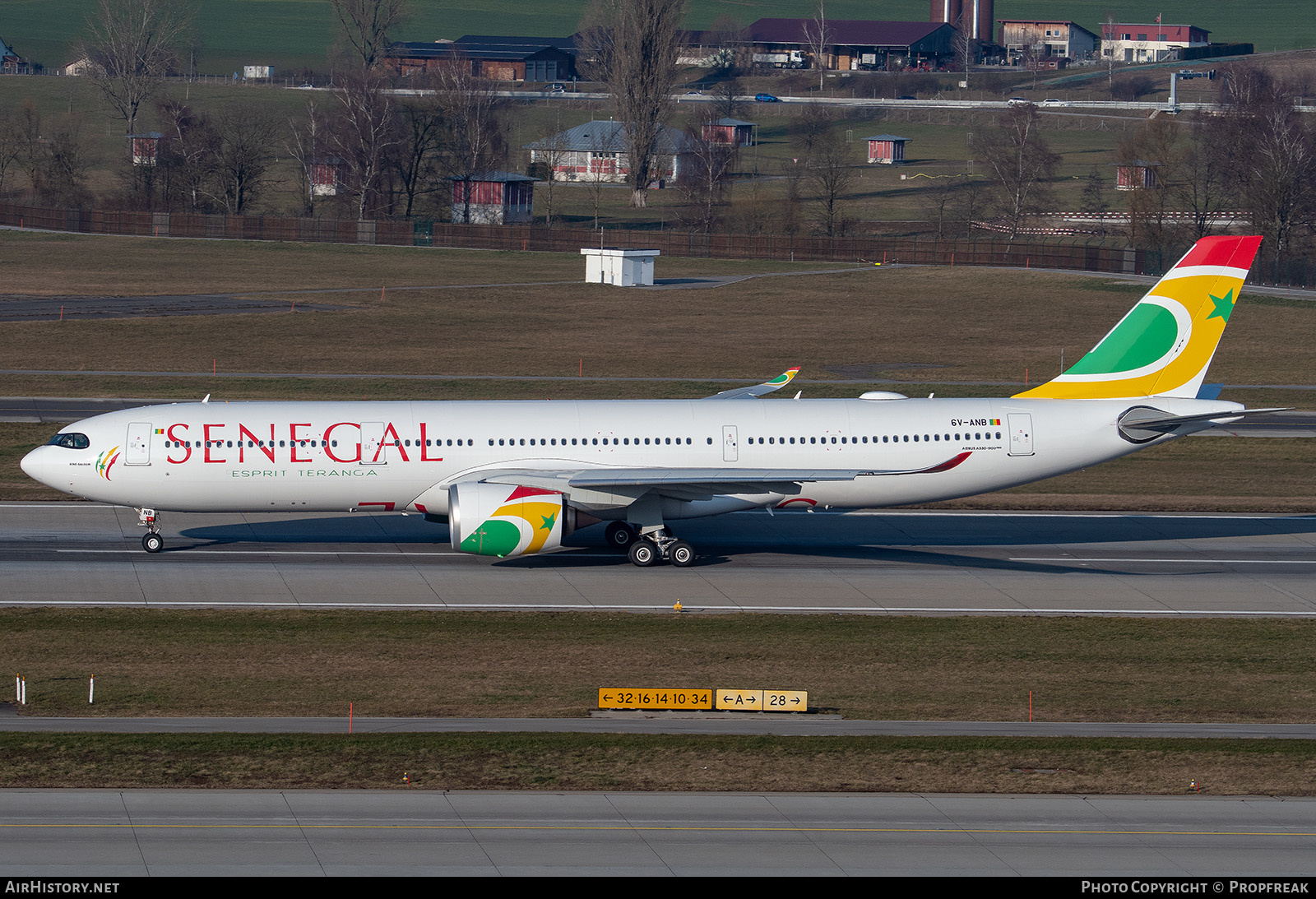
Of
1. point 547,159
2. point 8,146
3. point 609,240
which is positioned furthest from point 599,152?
point 8,146

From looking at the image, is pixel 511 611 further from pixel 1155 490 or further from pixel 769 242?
pixel 769 242

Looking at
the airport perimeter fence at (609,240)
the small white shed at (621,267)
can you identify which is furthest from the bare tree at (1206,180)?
the small white shed at (621,267)

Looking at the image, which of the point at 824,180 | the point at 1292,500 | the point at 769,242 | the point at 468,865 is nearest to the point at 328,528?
the point at 468,865

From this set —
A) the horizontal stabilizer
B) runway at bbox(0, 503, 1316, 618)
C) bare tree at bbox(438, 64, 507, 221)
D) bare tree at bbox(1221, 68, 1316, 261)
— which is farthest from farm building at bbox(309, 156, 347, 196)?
the horizontal stabilizer

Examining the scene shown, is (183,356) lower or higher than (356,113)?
lower

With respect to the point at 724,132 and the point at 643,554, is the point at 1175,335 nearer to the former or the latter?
the point at 643,554

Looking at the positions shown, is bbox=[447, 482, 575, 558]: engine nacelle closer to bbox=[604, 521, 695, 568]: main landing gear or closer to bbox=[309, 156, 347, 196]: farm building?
bbox=[604, 521, 695, 568]: main landing gear
